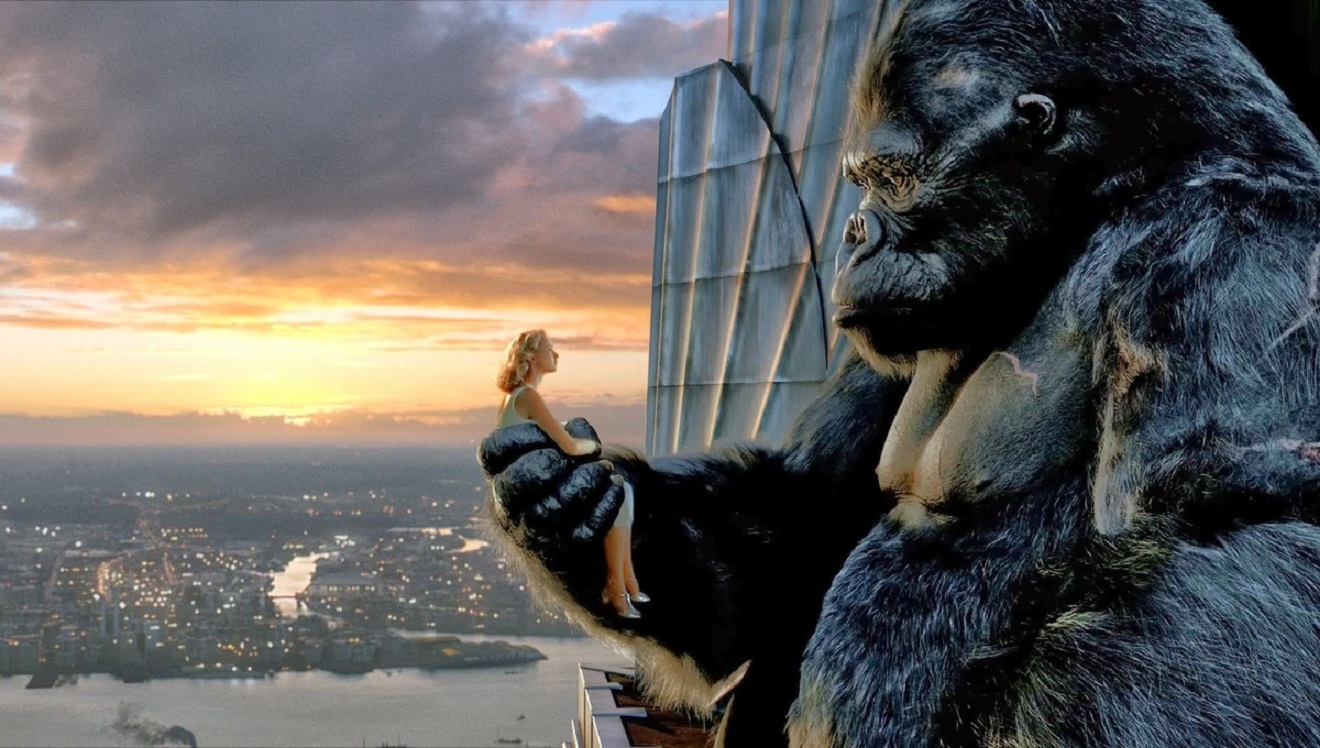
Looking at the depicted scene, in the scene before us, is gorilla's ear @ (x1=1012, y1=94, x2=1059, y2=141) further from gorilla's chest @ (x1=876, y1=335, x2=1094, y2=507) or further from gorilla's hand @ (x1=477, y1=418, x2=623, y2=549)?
gorilla's hand @ (x1=477, y1=418, x2=623, y2=549)

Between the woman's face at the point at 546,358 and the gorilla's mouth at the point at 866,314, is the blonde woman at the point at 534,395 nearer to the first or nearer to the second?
the woman's face at the point at 546,358

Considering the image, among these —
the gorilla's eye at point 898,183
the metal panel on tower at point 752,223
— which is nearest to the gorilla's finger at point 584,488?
the gorilla's eye at point 898,183

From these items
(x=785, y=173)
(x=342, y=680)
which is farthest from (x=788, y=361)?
(x=342, y=680)

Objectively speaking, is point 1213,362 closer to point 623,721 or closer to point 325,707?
point 623,721

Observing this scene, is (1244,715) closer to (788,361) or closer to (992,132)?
(992,132)

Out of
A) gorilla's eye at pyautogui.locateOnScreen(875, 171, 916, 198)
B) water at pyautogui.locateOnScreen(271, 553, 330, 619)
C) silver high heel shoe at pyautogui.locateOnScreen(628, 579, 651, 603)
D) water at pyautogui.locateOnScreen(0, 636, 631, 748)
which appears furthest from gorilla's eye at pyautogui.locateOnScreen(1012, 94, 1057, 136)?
water at pyautogui.locateOnScreen(271, 553, 330, 619)

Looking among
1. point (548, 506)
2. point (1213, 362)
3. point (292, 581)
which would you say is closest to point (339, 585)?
point (292, 581)

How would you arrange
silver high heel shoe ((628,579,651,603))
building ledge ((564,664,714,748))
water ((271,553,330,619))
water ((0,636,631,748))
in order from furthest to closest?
water ((271,553,330,619)) → water ((0,636,631,748)) → building ledge ((564,664,714,748)) → silver high heel shoe ((628,579,651,603))
